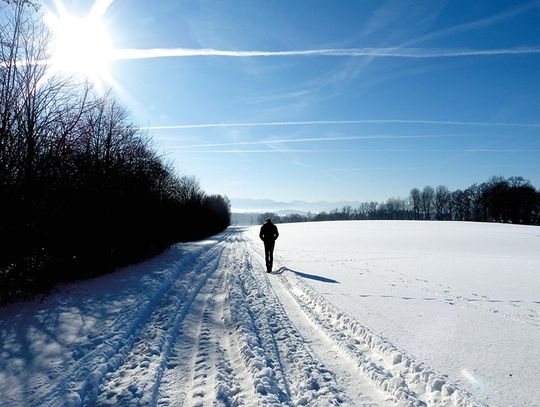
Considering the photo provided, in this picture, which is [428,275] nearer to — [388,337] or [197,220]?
[388,337]

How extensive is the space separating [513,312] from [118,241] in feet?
45.7

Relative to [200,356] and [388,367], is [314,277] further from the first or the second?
[200,356]

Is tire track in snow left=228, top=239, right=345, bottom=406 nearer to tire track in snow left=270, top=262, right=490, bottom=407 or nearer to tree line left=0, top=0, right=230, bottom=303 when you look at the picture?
tire track in snow left=270, top=262, right=490, bottom=407

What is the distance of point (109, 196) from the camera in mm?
13297

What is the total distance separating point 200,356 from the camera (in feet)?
16.0

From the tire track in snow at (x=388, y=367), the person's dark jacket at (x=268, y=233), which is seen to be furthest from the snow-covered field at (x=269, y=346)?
the person's dark jacket at (x=268, y=233)

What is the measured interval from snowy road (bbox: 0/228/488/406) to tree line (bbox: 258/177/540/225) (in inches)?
2383

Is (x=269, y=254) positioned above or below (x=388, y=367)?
above

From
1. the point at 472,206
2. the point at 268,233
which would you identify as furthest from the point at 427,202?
the point at 268,233

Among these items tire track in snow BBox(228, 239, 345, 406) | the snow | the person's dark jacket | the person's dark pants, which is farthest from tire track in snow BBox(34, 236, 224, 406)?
the person's dark jacket

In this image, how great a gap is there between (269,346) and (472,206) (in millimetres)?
119373

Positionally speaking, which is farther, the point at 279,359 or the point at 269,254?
the point at 269,254

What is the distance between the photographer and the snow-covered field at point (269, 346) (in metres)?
3.86

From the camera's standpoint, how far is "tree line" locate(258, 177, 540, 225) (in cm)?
8250
